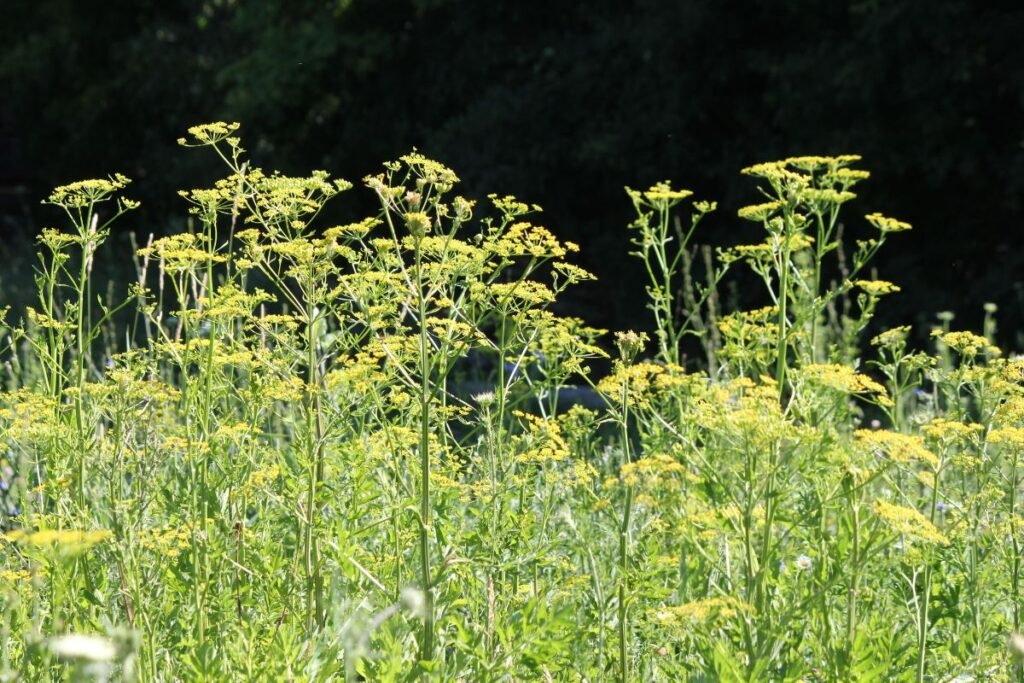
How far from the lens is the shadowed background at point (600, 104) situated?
8.92 m

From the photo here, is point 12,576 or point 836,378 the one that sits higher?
point 836,378

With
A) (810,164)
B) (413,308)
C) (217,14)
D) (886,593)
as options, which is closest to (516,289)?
(413,308)

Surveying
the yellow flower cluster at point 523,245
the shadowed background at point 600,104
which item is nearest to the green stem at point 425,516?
the yellow flower cluster at point 523,245

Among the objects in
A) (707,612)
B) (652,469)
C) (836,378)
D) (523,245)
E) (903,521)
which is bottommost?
(707,612)

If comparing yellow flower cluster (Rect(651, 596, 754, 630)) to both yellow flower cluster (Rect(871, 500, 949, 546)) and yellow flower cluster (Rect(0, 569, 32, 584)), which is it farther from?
yellow flower cluster (Rect(0, 569, 32, 584))

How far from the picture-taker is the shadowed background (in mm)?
8922

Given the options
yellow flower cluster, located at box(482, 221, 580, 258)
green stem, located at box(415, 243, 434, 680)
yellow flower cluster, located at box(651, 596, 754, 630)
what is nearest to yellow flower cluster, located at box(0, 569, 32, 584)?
green stem, located at box(415, 243, 434, 680)

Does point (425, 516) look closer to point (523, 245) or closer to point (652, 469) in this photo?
point (652, 469)

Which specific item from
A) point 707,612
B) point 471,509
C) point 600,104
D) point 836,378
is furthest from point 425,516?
point 600,104

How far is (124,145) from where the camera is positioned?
49.8 ft

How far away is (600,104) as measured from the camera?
10570 millimetres

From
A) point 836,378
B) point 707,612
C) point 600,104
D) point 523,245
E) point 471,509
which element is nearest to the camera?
point 707,612

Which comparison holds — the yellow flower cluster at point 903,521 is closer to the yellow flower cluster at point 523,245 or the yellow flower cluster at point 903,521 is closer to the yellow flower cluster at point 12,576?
the yellow flower cluster at point 523,245

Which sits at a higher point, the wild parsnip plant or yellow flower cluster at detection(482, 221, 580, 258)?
yellow flower cluster at detection(482, 221, 580, 258)
